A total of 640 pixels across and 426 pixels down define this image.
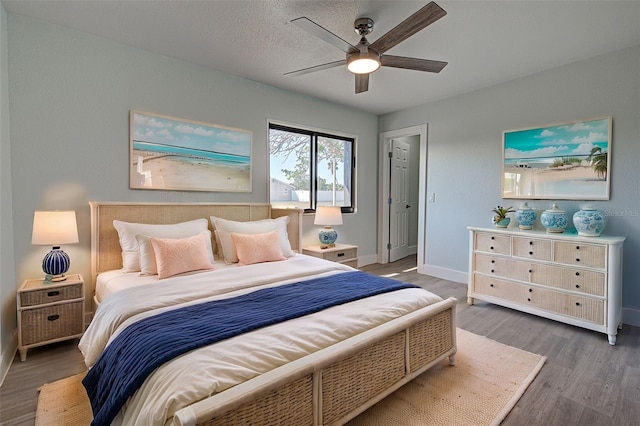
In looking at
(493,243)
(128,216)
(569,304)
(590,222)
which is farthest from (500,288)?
(128,216)

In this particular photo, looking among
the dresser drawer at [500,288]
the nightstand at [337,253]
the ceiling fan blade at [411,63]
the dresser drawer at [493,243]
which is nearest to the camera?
the ceiling fan blade at [411,63]

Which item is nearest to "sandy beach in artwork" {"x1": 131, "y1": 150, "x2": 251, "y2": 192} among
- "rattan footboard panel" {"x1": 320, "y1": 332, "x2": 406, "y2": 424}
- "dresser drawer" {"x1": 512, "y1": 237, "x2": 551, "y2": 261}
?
"rattan footboard panel" {"x1": 320, "y1": 332, "x2": 406, "y2": 424}

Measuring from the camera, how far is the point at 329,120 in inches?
177

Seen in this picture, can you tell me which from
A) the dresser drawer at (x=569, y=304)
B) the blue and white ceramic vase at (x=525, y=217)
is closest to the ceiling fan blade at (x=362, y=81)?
the blue and white ceramic vase at (x=525, y=217)

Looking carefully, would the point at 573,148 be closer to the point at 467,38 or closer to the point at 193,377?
the point at 467,38

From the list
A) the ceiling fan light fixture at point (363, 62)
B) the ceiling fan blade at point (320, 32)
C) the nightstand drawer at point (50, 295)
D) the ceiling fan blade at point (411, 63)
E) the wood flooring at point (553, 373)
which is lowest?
the wood flooring at point (553, 373)

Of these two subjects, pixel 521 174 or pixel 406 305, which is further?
pixel 521 174

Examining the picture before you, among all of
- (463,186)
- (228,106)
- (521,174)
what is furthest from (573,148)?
(228,106)

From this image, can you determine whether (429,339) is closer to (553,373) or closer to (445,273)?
(553,373)

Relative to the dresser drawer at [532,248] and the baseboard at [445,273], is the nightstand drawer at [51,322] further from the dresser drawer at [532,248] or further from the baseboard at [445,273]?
the baseboard at [445,273]

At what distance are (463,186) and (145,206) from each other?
384cm

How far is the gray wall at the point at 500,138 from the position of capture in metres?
2.85

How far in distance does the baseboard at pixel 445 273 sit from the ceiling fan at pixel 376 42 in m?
2.87

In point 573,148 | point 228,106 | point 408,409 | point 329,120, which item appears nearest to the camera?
point 408,409
